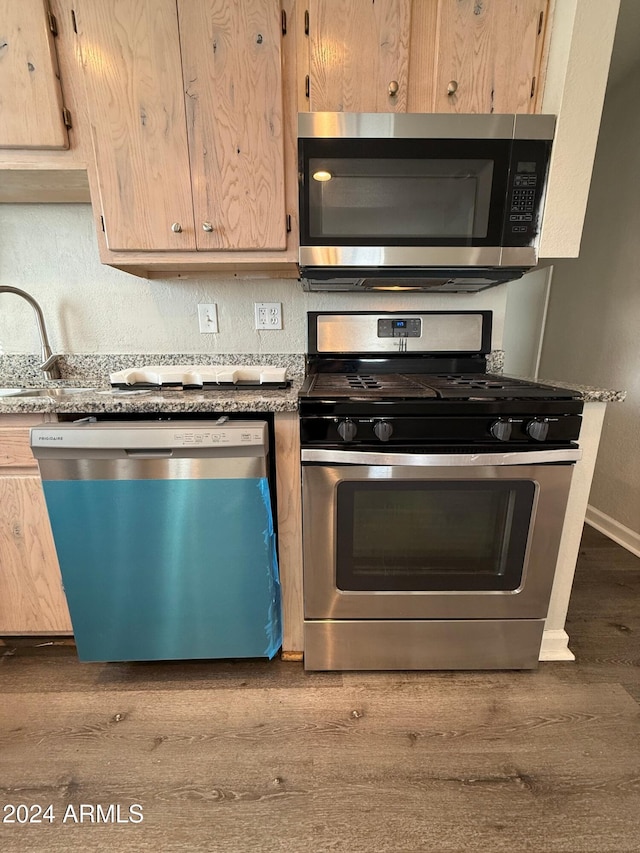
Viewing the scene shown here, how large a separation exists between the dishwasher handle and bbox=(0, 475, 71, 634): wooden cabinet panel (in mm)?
384

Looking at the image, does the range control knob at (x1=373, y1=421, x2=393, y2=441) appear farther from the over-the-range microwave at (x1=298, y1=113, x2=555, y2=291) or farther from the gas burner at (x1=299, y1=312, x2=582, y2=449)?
the over-the-range microwave at (x1=298, y1=113, x2=555, y2=291)

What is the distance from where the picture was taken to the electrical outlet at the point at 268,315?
161cm

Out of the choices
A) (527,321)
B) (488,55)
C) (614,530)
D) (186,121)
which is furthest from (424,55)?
(527,321)

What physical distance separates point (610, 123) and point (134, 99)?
2630mm

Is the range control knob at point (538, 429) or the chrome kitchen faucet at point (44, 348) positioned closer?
the range control knob at point (538, 429)

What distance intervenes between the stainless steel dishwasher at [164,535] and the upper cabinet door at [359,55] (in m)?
1.07

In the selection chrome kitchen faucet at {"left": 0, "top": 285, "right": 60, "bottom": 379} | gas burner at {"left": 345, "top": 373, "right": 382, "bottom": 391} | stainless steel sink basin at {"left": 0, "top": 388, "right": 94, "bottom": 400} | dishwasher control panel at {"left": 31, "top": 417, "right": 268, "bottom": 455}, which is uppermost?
chrome kitchen faucet at {"left": 0, "top": 285, "right": 60, "bottom": 379}

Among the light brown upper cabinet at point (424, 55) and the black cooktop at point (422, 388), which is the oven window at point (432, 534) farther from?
the light brown upper cabinet at point (424, 55)

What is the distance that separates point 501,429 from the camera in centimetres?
106

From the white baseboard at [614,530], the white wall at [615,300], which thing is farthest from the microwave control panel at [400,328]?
the white baseboard at [614,530]

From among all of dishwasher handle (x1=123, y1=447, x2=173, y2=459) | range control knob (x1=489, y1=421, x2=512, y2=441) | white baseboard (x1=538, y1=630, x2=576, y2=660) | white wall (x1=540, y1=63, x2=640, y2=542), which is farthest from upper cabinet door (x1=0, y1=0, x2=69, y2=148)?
white wall (x1=540, y1=63, x2=640, y2=542)

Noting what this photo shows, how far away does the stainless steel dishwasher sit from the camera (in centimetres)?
105

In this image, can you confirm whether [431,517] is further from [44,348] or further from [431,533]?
[44,348]

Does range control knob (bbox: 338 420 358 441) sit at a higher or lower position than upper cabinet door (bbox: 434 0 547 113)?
lower
